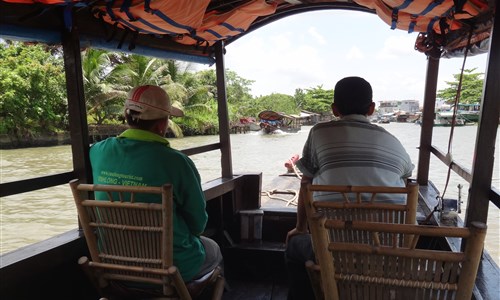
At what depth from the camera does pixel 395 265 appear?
80cm

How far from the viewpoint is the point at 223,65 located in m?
2.92

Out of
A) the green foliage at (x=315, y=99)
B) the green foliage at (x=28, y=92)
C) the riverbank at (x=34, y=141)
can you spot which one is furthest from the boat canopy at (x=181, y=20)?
the green foliage at (x=315, y=99)

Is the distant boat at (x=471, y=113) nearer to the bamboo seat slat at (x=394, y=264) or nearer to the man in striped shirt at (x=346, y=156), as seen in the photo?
the man in striped shirt at (x=346, y=156)

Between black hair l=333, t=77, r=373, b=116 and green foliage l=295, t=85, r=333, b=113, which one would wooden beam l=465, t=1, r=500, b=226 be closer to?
black hair l=333, t=77, r=373, b=116

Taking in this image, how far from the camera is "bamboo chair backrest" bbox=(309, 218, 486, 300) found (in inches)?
28.7

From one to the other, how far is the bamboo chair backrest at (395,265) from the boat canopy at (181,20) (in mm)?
1186

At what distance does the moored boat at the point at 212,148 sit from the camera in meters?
1.44

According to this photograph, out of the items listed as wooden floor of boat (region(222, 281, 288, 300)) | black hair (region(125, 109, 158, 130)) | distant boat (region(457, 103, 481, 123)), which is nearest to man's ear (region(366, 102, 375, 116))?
black hair (region(125, 109, 158, 130))

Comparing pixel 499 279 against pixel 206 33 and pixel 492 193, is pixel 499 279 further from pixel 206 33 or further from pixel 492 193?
pixel 206 33

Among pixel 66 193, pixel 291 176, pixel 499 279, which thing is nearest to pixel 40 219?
pixel 66 193

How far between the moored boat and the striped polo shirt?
0.41 metres

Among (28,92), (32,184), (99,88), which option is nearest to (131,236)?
(32,184)

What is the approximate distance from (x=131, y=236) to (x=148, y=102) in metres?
0.53

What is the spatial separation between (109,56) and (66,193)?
29.9 feet
